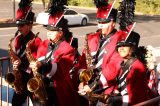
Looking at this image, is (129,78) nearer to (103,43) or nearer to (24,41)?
(103,43)

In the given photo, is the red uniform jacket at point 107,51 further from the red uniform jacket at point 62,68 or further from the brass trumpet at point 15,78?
the brass trumpet at point 15,78

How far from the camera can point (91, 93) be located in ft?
17.7

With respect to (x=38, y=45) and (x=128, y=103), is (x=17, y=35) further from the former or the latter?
(x=128, y=103)

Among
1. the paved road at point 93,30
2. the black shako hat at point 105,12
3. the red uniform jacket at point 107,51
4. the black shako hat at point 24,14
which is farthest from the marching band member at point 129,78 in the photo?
the paved road at point 93,30

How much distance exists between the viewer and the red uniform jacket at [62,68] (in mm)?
6137

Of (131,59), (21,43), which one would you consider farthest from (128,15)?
(21,43)

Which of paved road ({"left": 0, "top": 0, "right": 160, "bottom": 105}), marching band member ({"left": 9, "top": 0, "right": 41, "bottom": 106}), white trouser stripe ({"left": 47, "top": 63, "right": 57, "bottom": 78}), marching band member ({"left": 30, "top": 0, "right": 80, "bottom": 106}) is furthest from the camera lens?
paved road ({"left": 0, "top": 0, "right": 160, "bottom": 105})

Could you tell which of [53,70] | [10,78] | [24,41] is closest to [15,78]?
[10,78]

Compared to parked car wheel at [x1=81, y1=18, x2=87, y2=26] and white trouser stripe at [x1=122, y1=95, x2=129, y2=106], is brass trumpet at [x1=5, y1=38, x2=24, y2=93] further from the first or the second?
parked car wheel at [x1=81, y1=18, x2=87, y2=26]

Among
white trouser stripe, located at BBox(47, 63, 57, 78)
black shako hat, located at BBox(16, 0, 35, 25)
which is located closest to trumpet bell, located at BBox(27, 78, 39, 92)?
white trouser stripe, located at BBox(47, 63, 57, 78)

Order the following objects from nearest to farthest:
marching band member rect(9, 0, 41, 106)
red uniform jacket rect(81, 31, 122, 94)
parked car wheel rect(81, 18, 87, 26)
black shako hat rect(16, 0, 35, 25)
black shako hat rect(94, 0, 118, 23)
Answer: red uniform jacket rect(81, 31, 122, 94) < black shako hat rect(94, 0, 118, 23) < marching band member rect(9, 0, 41, 106) < black shako hat rect(16, 0, 35, 25) < parked car wheel rect(81, 18, 87, 26)

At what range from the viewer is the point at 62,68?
6.15 meters

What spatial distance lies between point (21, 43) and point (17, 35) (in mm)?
196

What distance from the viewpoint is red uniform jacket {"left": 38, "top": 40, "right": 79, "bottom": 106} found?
242 inches
